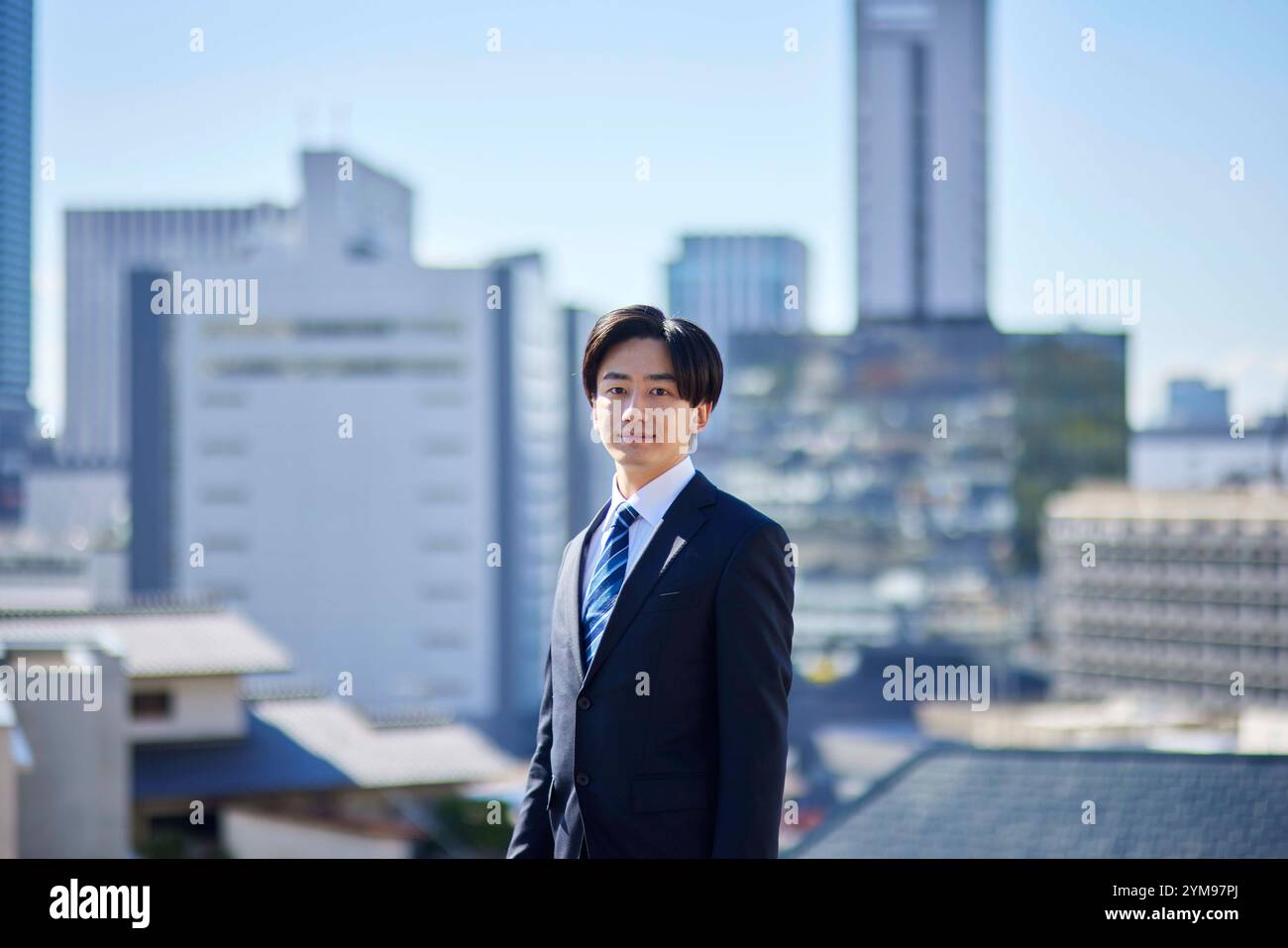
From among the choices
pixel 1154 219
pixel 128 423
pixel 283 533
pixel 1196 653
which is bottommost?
pixel 1196 653

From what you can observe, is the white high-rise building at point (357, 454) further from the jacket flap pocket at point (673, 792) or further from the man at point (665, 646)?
the jacket flap pocket at point (673, 792)

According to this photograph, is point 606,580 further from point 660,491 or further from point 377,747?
point 377,747

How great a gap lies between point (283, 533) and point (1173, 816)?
39050 millimetres

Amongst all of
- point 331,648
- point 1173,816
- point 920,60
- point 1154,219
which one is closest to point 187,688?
point 1173,816

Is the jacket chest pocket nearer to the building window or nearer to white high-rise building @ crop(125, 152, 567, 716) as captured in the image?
the building window

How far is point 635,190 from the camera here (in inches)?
1574

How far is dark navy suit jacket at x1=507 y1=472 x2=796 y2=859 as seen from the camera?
64.4 inches

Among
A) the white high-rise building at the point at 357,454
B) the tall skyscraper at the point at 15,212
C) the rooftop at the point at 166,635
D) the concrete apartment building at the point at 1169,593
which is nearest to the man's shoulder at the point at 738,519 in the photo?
the tall skyscraper at the point at 15,212

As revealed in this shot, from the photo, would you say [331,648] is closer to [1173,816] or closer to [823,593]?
[823,593]

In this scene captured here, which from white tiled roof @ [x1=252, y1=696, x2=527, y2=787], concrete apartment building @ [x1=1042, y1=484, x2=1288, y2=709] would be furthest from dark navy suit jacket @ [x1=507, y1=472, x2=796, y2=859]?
concrete apartment building @ [x1=1042, y1=484, x2=1288, y2=709]

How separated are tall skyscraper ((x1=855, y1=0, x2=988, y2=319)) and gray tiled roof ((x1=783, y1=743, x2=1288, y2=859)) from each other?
2153 inches

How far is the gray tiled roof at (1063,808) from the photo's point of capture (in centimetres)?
405

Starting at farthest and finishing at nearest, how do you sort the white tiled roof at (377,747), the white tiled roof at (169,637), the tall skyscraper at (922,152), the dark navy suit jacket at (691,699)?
the tall skyscraper at (922,152), the white tiled roof at (377,747), the white tiled roof at (169,637), the dark navy suit jacket at (691,699)

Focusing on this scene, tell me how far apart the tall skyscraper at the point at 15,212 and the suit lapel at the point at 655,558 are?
624cm
